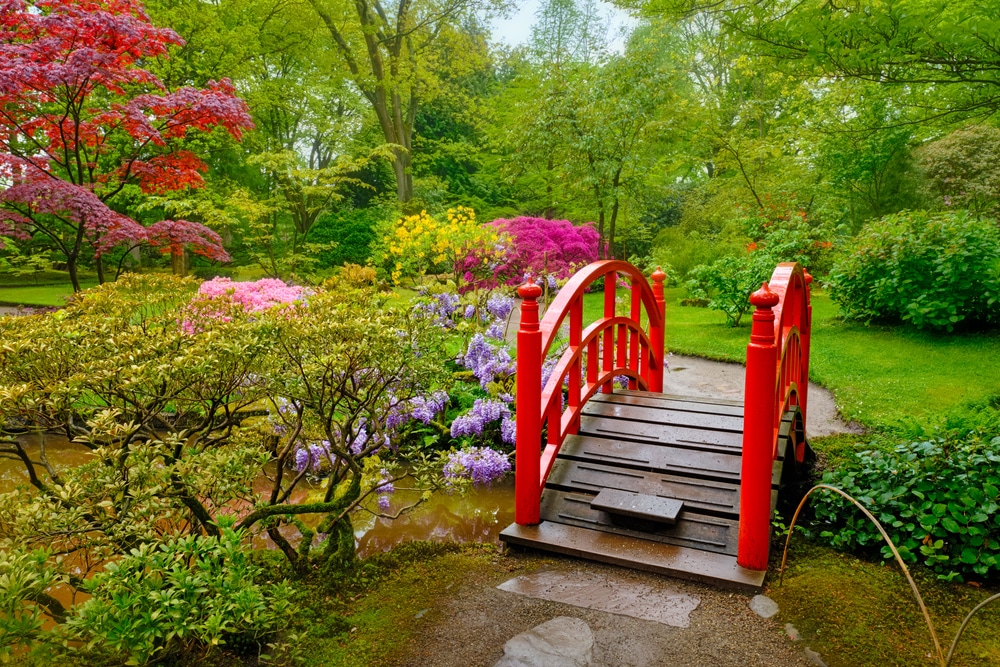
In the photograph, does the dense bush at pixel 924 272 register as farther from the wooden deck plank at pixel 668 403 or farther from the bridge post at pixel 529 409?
the bridge post at pixel 529 409

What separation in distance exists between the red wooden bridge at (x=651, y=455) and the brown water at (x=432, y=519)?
858 mm

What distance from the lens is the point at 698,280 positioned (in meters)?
10.6

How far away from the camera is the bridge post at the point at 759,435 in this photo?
261 centimetres

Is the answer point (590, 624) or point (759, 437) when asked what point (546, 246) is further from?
point (590, 624)

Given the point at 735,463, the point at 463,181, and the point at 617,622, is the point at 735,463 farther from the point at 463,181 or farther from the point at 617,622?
the point at 463,181

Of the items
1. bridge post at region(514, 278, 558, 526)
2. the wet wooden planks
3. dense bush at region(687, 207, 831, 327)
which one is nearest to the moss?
the wet wooden planks

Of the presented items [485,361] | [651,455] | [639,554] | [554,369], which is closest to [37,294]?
[485,361]

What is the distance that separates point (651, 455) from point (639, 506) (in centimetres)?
53

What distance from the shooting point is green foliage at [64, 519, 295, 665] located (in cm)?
161

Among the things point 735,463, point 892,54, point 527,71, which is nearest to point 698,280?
point 892,54

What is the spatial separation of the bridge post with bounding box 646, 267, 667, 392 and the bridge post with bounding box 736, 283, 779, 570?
6.46 feet

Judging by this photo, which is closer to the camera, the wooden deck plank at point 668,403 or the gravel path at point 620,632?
the gravel path at point 620,632

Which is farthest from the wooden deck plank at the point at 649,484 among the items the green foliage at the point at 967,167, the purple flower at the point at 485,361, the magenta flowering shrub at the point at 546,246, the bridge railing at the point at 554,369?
the green foliage at the point at 967,167

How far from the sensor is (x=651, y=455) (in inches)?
134
